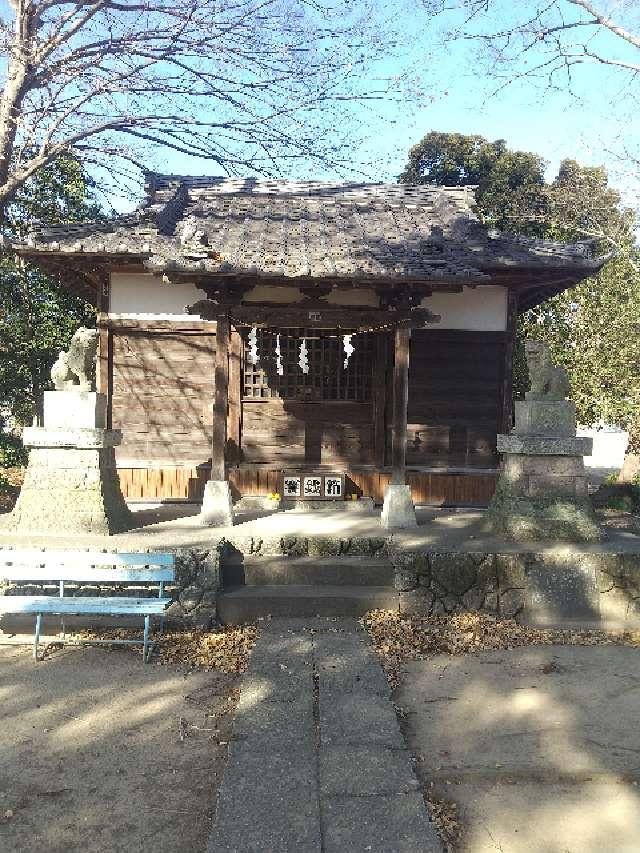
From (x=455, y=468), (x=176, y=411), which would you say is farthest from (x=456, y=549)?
(x=176, y=411)

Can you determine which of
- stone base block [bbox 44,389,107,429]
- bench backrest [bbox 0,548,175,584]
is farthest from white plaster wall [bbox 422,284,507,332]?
bench backrest [bbox 0,548,175,584]

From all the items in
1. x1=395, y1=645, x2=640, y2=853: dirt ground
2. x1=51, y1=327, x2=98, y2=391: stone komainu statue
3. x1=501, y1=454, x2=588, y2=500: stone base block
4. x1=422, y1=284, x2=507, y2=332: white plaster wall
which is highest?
x1=422, y1=284, x2=507, y2=332: white plaster wall

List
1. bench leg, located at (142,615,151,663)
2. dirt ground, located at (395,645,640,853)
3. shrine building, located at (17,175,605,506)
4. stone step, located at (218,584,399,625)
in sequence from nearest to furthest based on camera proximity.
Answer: dirt ground, located at (395,645,640,853)
bench leg, located at (142,615,151,663)
stone step, located at (218,584,399,625)
shrine building, located at (17,175,605,506)

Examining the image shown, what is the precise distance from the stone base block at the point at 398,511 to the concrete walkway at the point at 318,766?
9.23ft

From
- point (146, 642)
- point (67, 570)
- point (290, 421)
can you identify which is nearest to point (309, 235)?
point (290, 421)

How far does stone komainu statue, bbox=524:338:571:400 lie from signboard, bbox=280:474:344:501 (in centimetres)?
342

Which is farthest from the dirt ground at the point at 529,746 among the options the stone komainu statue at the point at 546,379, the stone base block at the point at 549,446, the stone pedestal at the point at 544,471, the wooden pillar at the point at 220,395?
the wooden pillar at the point at 220,395

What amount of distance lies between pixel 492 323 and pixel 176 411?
18.6 ft

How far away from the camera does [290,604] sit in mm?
6246

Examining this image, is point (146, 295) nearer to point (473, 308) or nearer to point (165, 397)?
point (165, 397)

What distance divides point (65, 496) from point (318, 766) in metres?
4.89

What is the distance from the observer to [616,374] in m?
13.2

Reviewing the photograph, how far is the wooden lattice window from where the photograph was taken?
10031 mm

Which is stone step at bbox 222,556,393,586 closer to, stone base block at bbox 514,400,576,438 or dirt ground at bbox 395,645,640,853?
dirt ground at bbox 395,645,640,853
